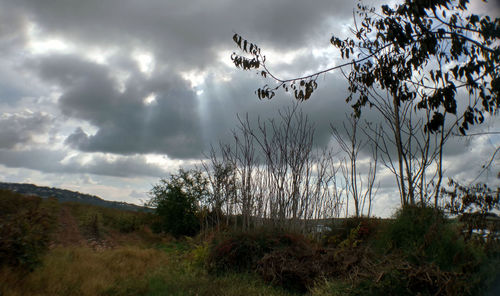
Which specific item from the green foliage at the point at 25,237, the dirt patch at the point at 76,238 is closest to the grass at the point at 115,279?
the green foliage at the point at 25,237

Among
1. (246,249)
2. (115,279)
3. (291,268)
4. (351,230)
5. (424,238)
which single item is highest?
(424,238)

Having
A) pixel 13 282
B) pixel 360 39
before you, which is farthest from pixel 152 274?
pixel 360 39

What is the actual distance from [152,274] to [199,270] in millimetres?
871

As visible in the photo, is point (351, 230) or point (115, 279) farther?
point (351, 230)

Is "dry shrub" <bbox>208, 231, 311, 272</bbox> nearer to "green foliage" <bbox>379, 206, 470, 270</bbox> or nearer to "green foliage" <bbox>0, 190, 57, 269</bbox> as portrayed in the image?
"green foliage" <bbox>379, 206, 470, 270</bbox>

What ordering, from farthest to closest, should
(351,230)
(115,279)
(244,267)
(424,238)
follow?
1. (351,230)
2. (244,267)
3. (115,279)
4. (424,238)

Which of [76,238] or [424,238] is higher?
[424,238]

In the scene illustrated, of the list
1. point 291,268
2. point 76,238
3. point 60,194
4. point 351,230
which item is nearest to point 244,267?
point 291,268

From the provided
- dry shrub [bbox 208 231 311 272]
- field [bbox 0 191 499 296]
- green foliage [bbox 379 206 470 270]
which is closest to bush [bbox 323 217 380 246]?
field [bbox 0 191 499 296]

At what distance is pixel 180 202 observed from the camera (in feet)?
49.6

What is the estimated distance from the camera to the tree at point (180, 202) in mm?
14844

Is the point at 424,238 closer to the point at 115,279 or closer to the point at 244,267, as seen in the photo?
the point at 244,267

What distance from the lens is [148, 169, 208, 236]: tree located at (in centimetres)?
1484

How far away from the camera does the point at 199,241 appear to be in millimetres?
9852
